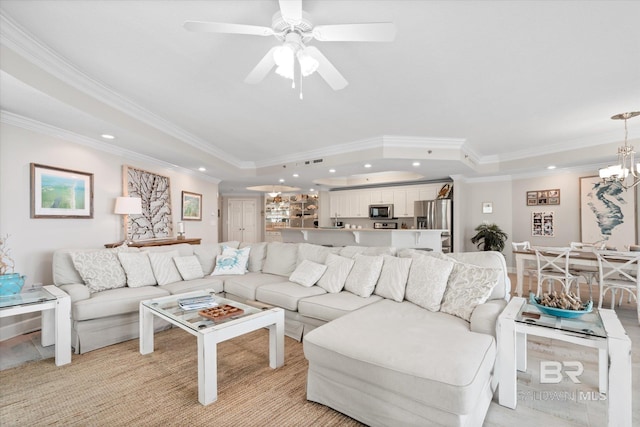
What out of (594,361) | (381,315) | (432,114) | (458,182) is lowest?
(594,361)

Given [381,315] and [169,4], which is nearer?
[169,4]

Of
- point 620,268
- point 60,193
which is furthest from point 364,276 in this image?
point 60,193

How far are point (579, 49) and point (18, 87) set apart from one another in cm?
451

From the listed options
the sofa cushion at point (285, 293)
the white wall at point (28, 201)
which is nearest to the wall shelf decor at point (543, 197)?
the sofa cushion at point (285, 293)

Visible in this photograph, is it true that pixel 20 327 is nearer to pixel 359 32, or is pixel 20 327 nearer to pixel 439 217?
pixel 359 32

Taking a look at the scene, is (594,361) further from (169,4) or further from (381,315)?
(169,4)

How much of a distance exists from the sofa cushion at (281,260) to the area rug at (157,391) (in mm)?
1296

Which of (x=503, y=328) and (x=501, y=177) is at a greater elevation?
(x=501, y=177)

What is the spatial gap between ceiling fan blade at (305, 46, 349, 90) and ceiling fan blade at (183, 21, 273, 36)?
0.28 metres

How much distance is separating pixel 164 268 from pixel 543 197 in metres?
7.22

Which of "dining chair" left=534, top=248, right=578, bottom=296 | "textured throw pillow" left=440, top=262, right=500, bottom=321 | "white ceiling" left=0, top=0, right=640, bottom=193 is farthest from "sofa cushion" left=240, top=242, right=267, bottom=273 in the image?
"dining chair" left=534, top=248, right=578, bottom=296

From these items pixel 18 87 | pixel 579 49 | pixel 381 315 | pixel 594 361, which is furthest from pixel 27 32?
pixel 594 361

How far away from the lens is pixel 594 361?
98.8 inches

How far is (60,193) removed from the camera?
11.9 ft
